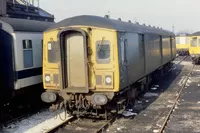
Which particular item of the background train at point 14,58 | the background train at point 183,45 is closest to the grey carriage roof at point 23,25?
the background train at point 14,58

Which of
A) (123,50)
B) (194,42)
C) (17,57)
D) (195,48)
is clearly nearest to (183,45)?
(194,42)

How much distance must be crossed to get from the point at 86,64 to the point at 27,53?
2.71 meters

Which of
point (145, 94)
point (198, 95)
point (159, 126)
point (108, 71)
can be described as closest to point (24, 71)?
point (108, 71)

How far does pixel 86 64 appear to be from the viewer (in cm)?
958

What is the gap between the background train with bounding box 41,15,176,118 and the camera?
9.54 metres

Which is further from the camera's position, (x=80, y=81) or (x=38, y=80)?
(x=38, y=80)

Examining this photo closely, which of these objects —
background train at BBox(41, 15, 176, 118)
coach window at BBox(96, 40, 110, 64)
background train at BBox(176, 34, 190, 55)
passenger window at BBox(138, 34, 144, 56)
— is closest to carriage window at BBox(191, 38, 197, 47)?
background train at BBox(176, 34, 190, 55)

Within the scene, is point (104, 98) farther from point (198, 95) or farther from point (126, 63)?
point (198, 95)

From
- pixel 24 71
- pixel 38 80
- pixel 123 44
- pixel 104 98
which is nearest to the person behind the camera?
pixel 104 98

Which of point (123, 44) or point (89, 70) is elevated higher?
point (123, 44)

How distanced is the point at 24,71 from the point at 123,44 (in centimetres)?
351

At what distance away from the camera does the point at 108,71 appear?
9570 mm

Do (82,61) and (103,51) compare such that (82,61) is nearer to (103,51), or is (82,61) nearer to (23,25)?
(103,51)

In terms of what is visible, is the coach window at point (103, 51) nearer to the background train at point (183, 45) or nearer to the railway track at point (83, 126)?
the railway track at point (83, 126)
